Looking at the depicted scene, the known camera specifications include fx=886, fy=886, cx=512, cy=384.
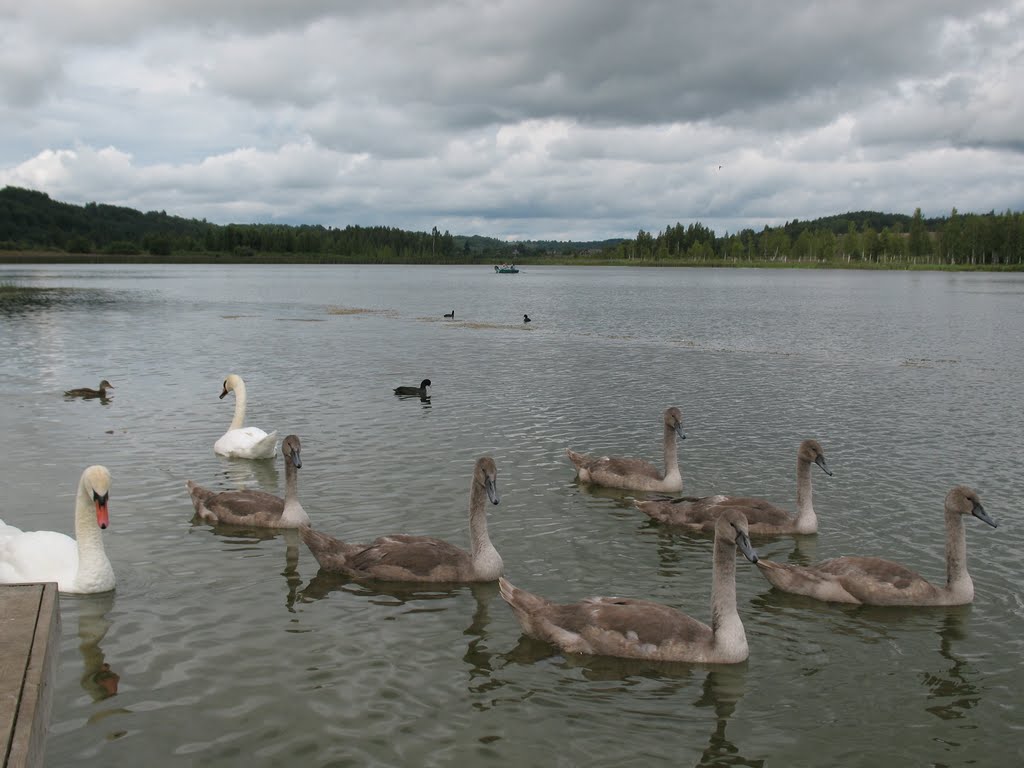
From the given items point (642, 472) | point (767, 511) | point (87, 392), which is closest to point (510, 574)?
point (767, 511)

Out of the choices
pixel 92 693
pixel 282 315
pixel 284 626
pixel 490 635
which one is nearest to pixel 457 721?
pixel 490 635

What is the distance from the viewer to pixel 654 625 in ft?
28.4

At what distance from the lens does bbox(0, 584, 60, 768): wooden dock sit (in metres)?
5.16

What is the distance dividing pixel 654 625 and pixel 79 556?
6355 mm

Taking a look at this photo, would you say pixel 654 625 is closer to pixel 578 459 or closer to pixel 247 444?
pixel 578 459

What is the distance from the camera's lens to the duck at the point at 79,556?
32.0 feet

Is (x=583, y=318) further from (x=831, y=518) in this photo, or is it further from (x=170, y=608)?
(x=170, y=608)

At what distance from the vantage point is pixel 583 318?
5816cm

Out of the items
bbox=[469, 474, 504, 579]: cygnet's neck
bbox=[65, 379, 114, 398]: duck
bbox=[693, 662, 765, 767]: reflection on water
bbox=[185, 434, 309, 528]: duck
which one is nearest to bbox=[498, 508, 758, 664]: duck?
bbox=[693, 662, 765, 767]: reflection on water

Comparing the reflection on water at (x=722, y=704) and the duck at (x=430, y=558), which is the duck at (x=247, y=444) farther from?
the reflection on water at (x=722, y=704)

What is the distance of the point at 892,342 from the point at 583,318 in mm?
21921

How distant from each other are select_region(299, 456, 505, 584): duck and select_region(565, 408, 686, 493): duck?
4379 mm

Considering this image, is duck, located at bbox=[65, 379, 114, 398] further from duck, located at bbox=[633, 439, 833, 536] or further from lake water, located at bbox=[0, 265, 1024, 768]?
duck, located at bbox=[633, 439, 833, 536]

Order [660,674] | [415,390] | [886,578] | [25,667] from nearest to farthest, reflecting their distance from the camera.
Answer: [25,667] < [660,674] < [886,578] < [415,390]
